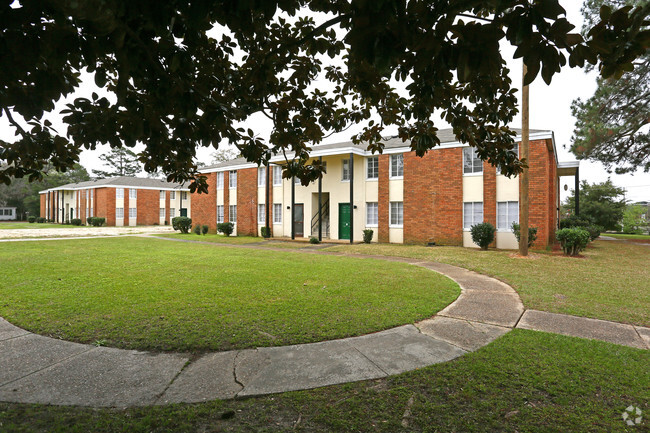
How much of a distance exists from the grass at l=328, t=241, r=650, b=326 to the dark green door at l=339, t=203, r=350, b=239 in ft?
22.9

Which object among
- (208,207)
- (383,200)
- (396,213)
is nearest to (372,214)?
(383,200)

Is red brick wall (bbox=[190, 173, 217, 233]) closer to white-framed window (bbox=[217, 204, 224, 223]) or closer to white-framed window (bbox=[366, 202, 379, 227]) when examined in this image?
white-framed window (bbox=[217, 204, 224, 223])

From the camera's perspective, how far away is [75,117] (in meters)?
3.58

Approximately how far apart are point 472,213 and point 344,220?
26.3 feet

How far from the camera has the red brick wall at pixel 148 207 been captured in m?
46.7

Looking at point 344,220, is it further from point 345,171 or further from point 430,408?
point 430,408

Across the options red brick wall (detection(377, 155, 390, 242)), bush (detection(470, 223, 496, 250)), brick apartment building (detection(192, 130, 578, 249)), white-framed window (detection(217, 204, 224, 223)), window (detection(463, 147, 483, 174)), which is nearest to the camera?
bush (detection(470, 223, 496, 250))

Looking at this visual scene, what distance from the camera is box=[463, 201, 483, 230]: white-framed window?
57.6 ft

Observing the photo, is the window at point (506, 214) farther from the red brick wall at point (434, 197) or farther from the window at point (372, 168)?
the window at point (372, 168)

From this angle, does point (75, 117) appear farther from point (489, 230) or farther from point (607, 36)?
point (489, 230)

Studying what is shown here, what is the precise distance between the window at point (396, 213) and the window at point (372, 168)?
2.18 m

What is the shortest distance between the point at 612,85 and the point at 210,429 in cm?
2444

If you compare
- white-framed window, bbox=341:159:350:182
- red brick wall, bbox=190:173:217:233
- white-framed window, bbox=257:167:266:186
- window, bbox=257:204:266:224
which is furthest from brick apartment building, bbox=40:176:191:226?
white-framed window, bbox=341:159:350:182

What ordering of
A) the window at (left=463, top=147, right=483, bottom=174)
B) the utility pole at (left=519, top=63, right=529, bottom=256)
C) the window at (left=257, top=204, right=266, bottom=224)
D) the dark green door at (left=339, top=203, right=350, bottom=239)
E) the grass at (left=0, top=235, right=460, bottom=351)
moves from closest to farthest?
the grass at (left=0, top=235, right=460, bottom=351)
the utility pole at (left=519, top=63, right=529, bottom=256)
the window at (left=463, top=147, right=483, bottom=174)
the dark green door at (left=339, top=203, right=350, bottom=239)
the window at (left=257, top=204, right=266, bottom=224)
